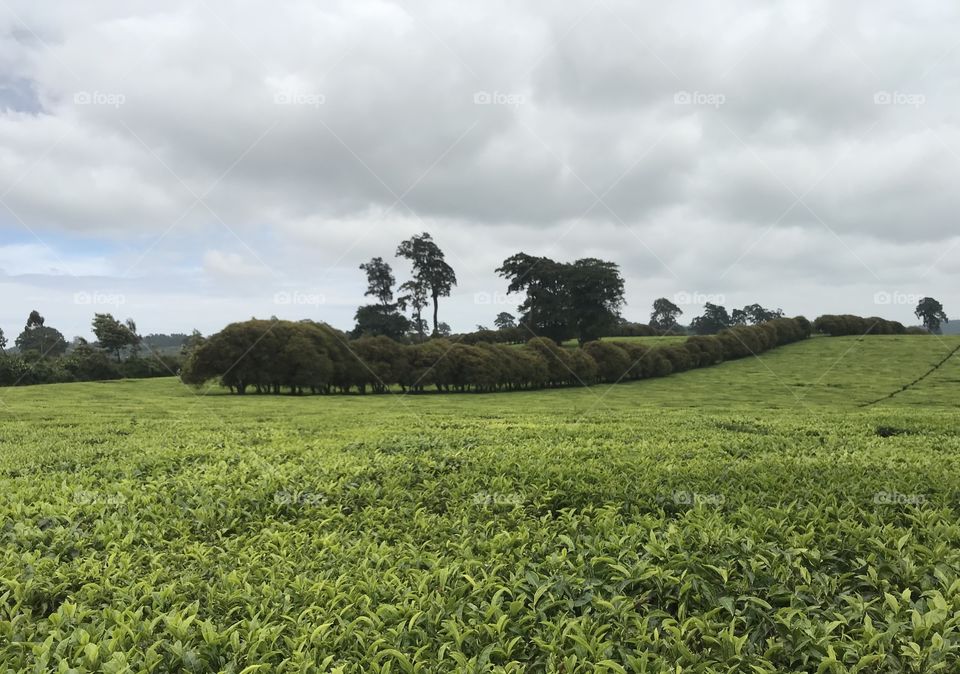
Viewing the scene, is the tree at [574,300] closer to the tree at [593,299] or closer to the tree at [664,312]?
the tree at [593,299]

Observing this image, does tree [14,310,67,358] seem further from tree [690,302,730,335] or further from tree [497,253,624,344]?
tree [690,302,730,335]

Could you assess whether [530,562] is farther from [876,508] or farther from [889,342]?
[889,342]

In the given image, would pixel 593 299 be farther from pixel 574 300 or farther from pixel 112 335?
pixel 112 335

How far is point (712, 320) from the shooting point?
147000 mm

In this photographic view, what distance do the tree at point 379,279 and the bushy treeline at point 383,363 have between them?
82.6 ft

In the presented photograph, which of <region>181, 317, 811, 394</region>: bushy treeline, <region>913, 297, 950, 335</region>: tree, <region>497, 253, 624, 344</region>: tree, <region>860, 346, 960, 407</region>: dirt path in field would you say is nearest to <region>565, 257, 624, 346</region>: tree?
<region>497, 253, 624, 344</region>: tree

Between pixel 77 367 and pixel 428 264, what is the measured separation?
55.1 meters

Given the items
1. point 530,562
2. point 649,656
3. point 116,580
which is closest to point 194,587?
point 116,580

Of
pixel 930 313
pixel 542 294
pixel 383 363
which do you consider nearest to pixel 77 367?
pixel 383 363

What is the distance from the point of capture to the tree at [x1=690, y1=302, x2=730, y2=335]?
479 ft

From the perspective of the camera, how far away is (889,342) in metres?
85.9

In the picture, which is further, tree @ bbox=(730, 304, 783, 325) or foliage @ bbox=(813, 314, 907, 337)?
tree @ bbox=(730, 304, 783, 325)

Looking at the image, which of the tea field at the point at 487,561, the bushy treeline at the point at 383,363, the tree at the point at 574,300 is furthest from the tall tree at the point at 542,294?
the tea field at the point at 487,561

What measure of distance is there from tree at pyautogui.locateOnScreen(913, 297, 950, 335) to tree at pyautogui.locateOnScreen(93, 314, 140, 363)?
182330 mm
